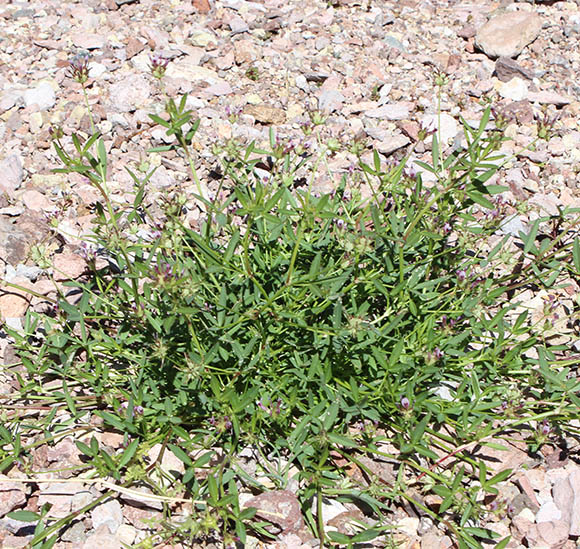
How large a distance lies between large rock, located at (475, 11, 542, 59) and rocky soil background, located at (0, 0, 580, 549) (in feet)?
0.04

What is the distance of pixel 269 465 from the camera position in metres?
3.05

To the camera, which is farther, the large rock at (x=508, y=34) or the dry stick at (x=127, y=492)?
the large rock at (x=508, y=34)

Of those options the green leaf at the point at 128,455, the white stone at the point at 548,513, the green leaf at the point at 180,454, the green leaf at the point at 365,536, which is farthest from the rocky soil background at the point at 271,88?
the green leaf at the point at 365,536

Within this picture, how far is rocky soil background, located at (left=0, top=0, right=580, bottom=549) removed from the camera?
13.5 ft

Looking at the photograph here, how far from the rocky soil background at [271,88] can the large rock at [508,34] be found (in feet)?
0.04

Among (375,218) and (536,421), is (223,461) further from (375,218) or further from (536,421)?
(536,421)

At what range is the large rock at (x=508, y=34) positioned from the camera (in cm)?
548

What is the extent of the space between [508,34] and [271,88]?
6.94ft

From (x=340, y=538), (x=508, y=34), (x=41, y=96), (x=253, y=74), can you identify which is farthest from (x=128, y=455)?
(x=508, y=34)

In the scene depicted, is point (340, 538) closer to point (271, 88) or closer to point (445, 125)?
point (445, 125)

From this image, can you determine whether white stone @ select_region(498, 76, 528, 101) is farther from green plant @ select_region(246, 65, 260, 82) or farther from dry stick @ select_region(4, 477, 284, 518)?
dry stick @ select_region(4, 477, 284, 518)

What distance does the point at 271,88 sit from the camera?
5152 millimetres

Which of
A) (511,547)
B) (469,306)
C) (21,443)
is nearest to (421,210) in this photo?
(469,306)

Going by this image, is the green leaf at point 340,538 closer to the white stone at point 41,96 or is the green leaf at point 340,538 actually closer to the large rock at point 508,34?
the white stone at point 41,96
